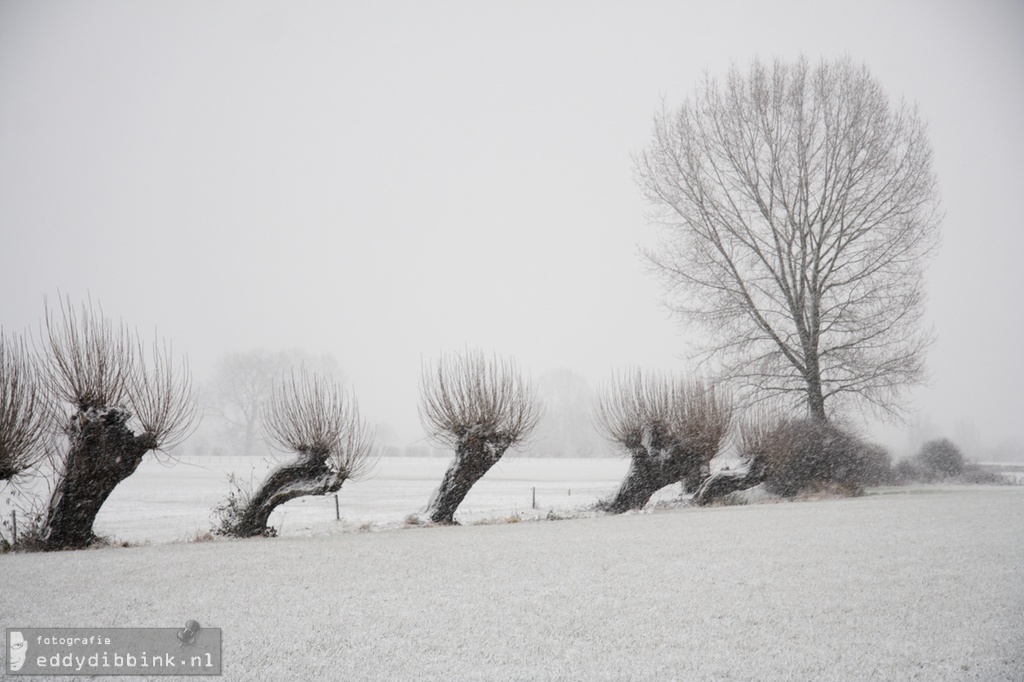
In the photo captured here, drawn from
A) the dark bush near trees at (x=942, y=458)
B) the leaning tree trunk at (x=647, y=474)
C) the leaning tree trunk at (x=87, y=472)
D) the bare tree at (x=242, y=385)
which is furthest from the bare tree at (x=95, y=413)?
the dark bush near trees at (x=942, y=458)

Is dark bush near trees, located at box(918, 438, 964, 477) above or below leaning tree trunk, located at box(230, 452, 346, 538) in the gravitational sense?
below

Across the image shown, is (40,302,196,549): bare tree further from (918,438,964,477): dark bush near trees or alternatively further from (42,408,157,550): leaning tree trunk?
(918,438,964,477): dark bush near trees

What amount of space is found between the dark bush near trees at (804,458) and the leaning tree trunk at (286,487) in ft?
33.3

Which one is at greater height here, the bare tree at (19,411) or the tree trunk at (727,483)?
the bare tree at (19,411)

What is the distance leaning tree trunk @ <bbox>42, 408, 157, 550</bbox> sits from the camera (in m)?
9.52

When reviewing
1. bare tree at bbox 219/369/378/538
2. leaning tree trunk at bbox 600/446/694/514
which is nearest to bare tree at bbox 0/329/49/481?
bare tree at bbox 219/369/378/538

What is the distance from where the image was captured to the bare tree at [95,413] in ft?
31.4

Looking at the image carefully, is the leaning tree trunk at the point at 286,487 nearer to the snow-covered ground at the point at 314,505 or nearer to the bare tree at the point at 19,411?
the snow-covered ground at the point at 314,505

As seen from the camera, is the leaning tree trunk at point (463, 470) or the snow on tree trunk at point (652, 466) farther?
the snow on tree trunk at point (652, 466)

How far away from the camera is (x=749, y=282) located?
60.4 ft

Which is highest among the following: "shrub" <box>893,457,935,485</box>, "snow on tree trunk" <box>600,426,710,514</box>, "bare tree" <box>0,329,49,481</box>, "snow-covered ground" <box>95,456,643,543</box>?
"bare tree" <box>0,329,49,481</box>

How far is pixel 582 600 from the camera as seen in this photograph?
571 centimetres

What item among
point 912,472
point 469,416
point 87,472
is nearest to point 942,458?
point 912,472

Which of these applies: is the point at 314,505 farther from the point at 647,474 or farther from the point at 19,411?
the point at 647,474
